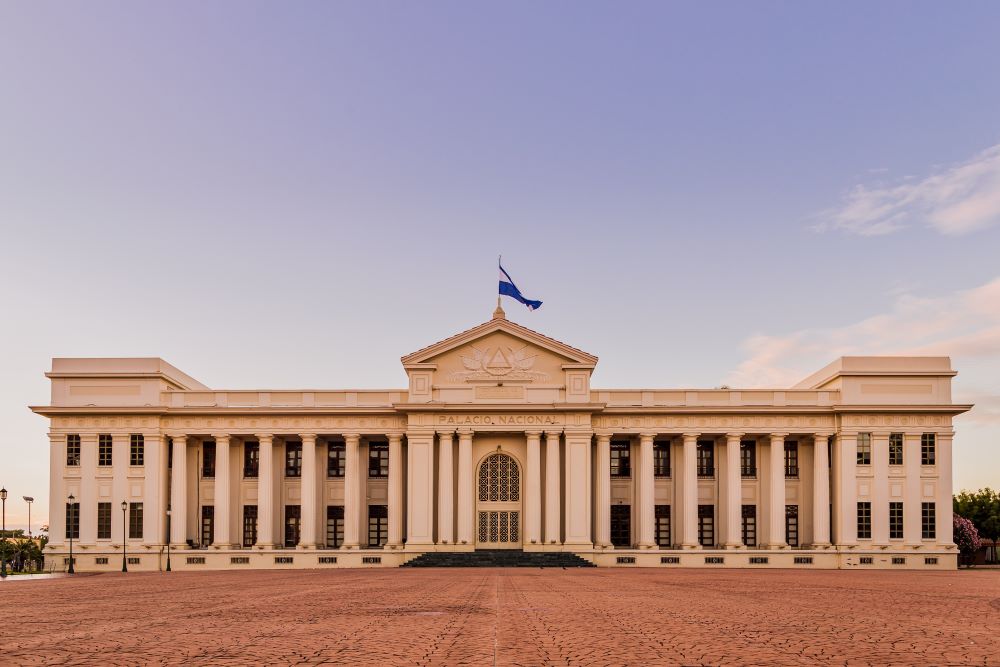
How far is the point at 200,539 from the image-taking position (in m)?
59.9

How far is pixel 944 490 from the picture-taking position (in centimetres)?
5738

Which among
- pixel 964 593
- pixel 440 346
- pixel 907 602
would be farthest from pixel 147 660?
pixel 440 346

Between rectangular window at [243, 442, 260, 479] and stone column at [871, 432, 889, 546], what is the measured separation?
124 ft

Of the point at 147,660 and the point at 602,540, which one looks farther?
the point at 602,540

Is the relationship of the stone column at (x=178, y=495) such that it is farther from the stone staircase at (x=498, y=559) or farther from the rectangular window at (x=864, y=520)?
the rectangular window at (x=864, y=520)

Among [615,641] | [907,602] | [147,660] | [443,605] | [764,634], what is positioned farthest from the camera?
[907,602]

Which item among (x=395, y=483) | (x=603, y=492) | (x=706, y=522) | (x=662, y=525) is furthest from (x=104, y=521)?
(x=706, y=522)

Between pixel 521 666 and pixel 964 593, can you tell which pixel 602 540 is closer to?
pixel 964 593

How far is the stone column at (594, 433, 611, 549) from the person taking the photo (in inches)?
2281

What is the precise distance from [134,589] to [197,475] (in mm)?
29996

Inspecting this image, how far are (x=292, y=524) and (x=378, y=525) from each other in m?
5.41

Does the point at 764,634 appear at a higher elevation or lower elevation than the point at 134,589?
higher

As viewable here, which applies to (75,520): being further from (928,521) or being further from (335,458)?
(928,521)

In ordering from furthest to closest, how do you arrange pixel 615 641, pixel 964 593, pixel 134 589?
pixel 134 589 < pixel 964 593 < pixel 615 641
